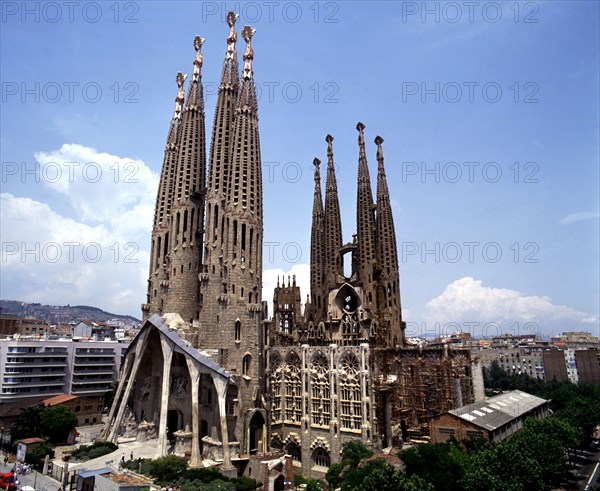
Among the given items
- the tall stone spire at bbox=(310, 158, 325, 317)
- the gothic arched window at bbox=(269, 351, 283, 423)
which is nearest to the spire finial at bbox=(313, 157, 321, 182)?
the tall stone spire at bbox=(310, 158, 325, 317)

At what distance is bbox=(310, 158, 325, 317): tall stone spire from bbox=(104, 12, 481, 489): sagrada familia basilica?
29.3 ft

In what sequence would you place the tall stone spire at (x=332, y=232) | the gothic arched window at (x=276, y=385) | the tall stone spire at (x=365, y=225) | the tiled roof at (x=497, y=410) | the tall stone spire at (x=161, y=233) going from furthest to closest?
the tall stone spire at (x=332, y=232) < the tall stone spire at (x=365, y=225) < the tall stone spire at (x=161, y=233) < the gothic arched window at (x=276, y=385) < the tiled roof at (x=497, y=410)

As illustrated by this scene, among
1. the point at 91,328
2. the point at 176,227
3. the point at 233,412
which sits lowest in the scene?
the point at 233,412

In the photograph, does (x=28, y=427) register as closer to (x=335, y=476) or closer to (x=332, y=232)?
(x=335, y=476)

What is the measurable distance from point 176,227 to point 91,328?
256 feet

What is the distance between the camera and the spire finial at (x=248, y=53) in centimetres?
5581

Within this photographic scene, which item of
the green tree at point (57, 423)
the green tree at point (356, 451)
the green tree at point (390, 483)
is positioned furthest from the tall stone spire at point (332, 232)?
the green tree at point (390, 483)

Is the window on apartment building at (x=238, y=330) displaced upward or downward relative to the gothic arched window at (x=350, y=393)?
upward

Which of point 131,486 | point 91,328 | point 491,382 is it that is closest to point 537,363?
point 491,382

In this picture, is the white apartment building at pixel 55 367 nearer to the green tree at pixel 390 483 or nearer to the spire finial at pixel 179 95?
the spire finial at pixel 179 95

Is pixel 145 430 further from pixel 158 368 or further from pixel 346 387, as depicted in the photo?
pixel 346 387

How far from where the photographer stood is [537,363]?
110m

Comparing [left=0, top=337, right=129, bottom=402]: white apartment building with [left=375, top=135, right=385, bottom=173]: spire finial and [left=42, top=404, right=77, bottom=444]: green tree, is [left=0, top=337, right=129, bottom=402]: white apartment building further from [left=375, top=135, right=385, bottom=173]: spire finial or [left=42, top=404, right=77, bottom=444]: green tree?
[left=375, top=135, right=385, bottom=173]: spire finial

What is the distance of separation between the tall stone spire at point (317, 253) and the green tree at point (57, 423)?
37.0m
